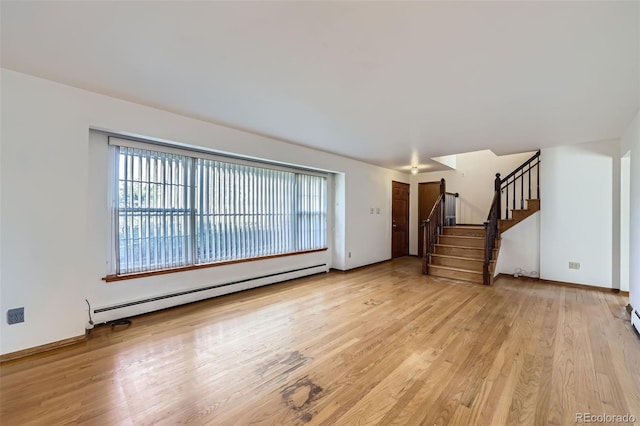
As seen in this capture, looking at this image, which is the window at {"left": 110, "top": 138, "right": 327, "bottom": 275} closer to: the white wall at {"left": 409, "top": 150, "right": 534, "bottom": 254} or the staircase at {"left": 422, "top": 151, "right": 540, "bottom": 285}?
the staircase at {"left": 422, "top": 151, "right": 540, "bottom": 285}

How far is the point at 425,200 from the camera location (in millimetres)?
7844

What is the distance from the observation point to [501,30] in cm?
173

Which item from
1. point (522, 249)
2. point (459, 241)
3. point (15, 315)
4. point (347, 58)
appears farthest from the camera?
point (459, 241)

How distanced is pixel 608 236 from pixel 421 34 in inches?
202

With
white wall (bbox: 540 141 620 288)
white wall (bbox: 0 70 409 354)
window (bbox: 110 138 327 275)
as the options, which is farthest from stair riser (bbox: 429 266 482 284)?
white wall (bbox: 0 70 409 354)

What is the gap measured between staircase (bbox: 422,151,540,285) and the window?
2878mm

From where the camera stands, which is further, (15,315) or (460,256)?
(460,256)

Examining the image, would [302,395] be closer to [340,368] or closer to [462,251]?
[340,368]

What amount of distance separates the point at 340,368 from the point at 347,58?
2473 mm

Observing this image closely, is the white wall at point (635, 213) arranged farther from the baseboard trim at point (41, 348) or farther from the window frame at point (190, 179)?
the baseboard trim at point (41, 348)

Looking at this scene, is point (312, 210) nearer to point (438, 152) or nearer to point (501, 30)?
point (438, 152)

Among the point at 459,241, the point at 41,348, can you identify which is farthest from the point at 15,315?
the point at 459,241

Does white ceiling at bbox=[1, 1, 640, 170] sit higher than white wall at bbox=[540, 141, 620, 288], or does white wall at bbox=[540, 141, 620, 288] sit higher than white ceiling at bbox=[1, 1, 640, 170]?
white ceiling at bbox=[1, 1, 640, 170]

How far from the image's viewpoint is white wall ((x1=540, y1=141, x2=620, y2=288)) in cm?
444
